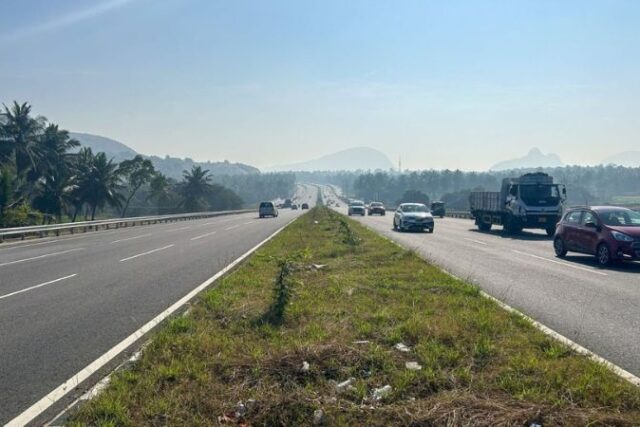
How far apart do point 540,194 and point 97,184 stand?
55.6 m

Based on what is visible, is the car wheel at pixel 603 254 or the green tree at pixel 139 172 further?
the green tree at pixel 139 172

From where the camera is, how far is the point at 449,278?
11.7m

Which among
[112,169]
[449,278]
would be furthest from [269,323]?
[112,169]

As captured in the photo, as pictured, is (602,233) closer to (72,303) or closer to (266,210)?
(72,303)

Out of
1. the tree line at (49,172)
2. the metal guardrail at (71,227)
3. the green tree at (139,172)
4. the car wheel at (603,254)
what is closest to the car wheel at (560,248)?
the car wheel at (603,254)

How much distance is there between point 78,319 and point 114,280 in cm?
450

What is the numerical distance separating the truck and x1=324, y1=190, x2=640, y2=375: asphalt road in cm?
833

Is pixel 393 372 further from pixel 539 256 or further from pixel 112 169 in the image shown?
pixel 112 169

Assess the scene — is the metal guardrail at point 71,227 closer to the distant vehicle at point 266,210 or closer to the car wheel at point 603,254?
the distant vehicle at point 266,210

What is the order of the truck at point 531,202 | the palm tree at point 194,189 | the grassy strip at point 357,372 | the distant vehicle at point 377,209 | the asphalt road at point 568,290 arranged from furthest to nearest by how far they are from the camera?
the palm tree at point 194,189 → the distant vehicle at point 377,209 → the truck at point 531,202 → the asphalt road at point 568,290 → the grassy strip at point 357,372

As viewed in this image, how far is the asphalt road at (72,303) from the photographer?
6027mm

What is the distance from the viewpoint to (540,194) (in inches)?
1131

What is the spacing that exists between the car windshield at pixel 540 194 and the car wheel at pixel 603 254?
12.9 metres

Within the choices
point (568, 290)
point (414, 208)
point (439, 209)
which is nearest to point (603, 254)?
point (568, 290)
